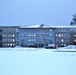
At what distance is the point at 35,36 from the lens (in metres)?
92.8

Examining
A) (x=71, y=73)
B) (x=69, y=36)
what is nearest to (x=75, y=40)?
(x=69, y=36)

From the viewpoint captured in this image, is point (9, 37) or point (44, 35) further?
point (9, 37)

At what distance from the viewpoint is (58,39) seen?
94312mm

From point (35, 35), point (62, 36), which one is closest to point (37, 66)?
point (35, 35)

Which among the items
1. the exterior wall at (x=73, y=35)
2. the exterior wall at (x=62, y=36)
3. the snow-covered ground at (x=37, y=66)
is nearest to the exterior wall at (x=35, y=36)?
the exterior wall at (x=62, y=36)

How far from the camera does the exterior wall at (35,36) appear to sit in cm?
9194

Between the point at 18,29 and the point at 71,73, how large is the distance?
287ft

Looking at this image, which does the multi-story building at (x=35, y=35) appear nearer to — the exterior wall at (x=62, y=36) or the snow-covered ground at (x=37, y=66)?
the exterior wall at (x=62, y=36)

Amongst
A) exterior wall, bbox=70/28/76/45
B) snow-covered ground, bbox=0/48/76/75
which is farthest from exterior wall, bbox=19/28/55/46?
snow-covered ground, bbox=0/48/76/75

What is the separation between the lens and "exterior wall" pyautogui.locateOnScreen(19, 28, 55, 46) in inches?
3620

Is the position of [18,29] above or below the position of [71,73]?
above

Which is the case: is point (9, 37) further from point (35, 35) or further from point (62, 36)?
point (62, 36)

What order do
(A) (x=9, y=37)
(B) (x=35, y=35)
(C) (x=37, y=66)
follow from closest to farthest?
1. (C) (x=37, y=66)
2. (B) (x=35, y=35)
3. (A) (x=9, y=37)

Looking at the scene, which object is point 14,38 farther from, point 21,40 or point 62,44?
point 62,44
